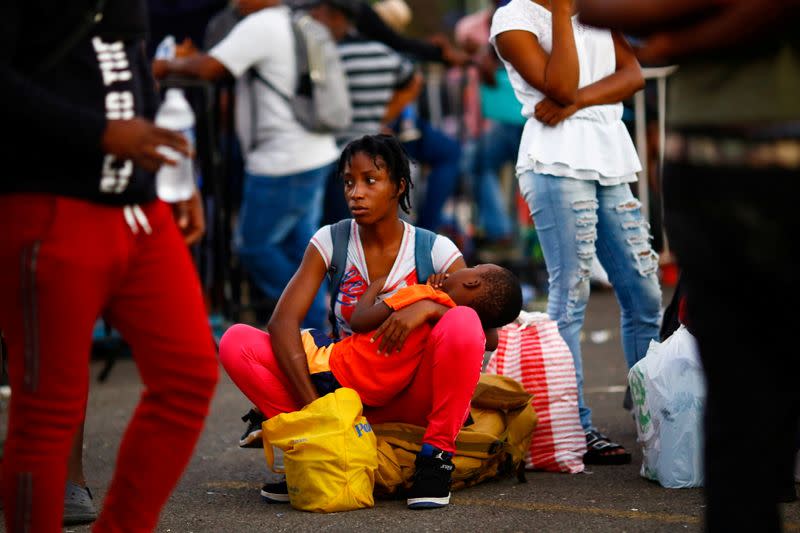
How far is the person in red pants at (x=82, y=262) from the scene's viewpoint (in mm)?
2650

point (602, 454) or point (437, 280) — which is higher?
point (437, 280)

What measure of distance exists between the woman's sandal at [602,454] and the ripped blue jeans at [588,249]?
0.31 ft

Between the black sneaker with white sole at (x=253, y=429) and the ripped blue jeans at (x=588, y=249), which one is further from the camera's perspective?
the ripped blue jeans at (x=588, y=249)

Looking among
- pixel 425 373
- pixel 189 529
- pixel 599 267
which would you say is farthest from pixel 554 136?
pixel 189 529

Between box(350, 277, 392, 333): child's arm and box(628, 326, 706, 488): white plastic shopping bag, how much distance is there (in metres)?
0.96

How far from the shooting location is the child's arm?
4234 mm

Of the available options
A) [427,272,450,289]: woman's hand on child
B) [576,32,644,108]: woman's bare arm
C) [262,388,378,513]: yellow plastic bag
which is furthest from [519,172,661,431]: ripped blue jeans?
[262,388,378,513]: yellow plastic bag

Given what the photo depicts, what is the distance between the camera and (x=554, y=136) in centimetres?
471

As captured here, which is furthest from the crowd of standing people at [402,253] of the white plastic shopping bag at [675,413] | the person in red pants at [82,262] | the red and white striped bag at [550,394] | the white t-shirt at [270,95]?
the white t-shirt at [270,95]

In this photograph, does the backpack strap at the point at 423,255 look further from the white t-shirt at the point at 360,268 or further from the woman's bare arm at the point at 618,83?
the woman's bare arm at the point at 618,83

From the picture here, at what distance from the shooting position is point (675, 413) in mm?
4277

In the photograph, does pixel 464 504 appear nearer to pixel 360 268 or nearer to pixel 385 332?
pixel 385 332

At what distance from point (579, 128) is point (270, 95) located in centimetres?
325

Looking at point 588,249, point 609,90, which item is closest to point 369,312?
point 588,249
